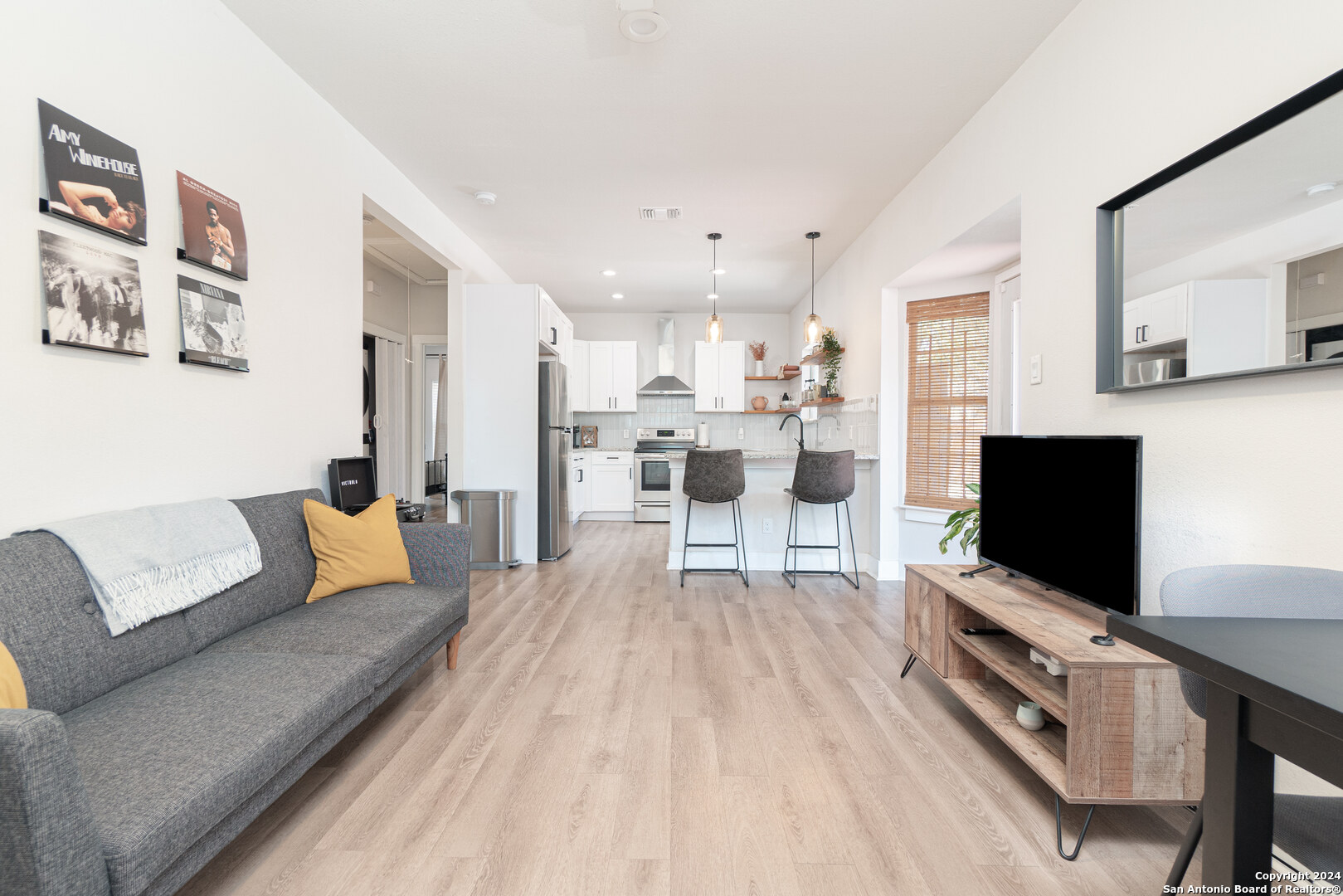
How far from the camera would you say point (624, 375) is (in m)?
7.51

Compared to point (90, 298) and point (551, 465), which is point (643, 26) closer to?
point (90, 298)

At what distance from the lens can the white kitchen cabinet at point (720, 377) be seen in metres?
7.47

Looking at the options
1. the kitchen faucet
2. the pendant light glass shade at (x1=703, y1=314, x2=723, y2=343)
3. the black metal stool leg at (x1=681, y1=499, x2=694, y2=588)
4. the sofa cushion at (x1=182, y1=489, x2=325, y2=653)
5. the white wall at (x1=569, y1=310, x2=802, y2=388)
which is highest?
the white wall at (x1=569, y1=310, x2=802, y2=388)

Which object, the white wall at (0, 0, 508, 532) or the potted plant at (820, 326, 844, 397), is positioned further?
the potted plant at (820, 326, 844, 397)

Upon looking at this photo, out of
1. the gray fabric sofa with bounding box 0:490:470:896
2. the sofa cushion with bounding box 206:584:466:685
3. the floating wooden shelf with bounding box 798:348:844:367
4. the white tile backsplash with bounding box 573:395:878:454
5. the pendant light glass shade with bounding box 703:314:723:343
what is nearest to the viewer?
the gray fabric sofa with bounding box 0:490:470:896

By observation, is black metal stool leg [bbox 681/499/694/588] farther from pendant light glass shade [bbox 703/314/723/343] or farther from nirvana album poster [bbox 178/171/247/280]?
nirvana album poster [bbox 178/171/247/280]

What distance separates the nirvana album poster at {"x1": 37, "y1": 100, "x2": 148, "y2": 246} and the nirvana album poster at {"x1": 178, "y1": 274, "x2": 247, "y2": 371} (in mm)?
242

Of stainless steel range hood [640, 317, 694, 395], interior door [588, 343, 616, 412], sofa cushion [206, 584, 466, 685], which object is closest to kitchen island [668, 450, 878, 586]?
sofa cushion [206, 584, 466, 685]

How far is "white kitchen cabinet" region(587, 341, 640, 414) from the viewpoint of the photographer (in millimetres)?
7473

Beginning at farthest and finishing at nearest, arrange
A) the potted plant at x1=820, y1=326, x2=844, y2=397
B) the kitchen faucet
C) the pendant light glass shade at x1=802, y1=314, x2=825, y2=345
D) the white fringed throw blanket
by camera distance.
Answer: the kitchen faucet, the potted plant at x1=820, y1=326, x2=844, y2=397, the pendant light glass shade at x1=802, y1=314, x2=825, y2=345, the white fringed throw blanket

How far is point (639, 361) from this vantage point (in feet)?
25.3

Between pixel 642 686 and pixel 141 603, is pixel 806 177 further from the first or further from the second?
pixel 141 603

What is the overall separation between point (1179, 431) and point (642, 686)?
211 centimetres

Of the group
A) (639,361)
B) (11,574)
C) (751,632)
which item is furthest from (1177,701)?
(639,361)
